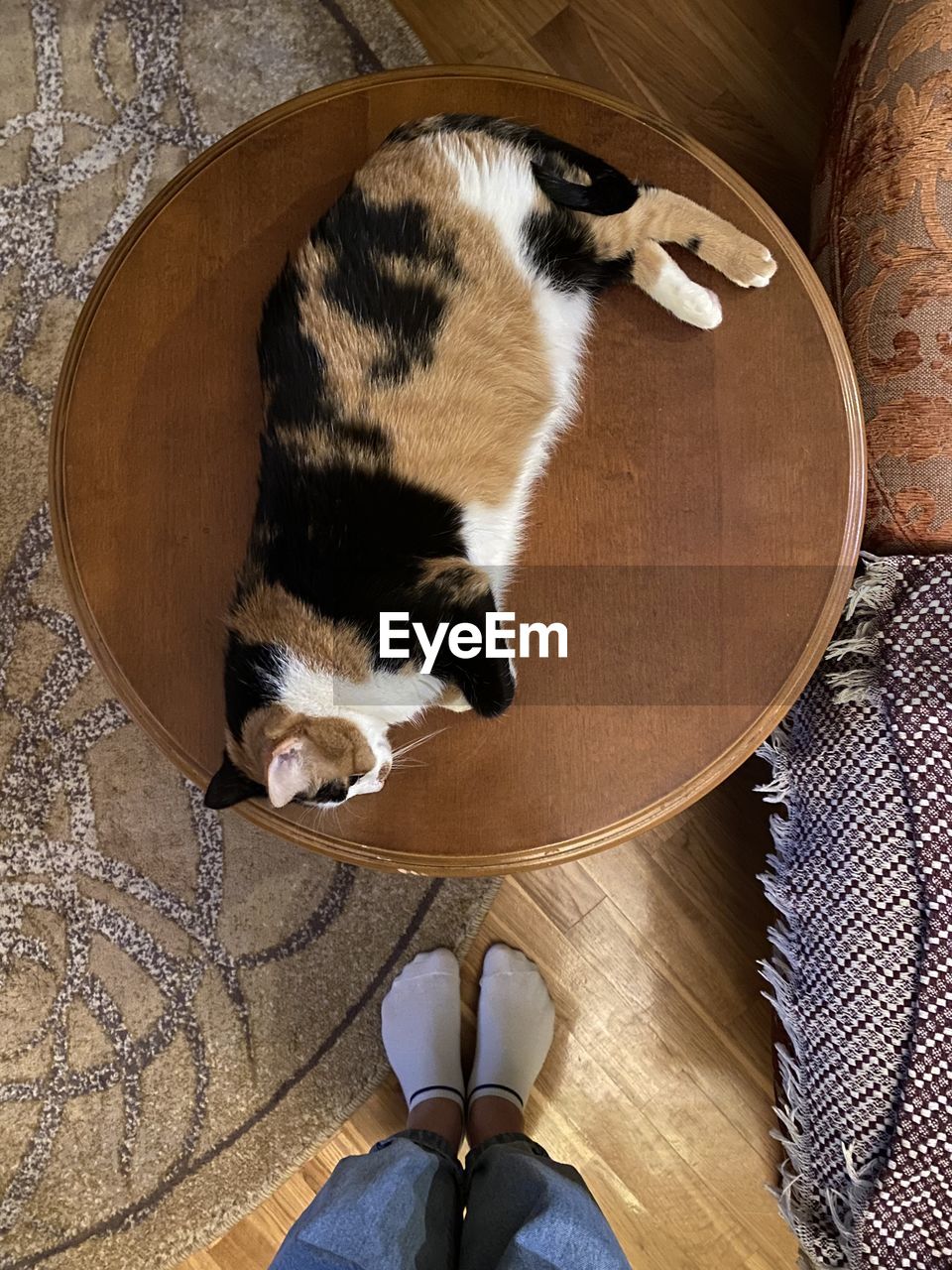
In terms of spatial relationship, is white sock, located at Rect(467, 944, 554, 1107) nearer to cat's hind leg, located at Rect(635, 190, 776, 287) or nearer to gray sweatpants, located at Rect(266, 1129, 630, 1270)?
gray sweatpants, located at Rect(266, 1129, 630, 1270)

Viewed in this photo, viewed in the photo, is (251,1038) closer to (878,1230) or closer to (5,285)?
(878,1230)

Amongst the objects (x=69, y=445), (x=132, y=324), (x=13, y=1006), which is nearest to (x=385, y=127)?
(x=132, y=324)

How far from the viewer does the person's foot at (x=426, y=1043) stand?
123 centimetres

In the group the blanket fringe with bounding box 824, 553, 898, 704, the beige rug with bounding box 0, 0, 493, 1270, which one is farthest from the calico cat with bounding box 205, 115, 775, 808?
the beige rug with bounding box 0, 0, 493, 1270

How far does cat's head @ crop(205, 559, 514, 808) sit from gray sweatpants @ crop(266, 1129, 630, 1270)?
1.47 feet

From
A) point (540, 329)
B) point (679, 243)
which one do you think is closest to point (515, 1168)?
point (540, 329)

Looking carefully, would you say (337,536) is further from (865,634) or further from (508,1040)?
(508,1040)

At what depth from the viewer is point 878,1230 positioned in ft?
3.20

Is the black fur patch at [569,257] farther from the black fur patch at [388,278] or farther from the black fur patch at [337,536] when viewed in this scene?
the black fur patch at [337,536]

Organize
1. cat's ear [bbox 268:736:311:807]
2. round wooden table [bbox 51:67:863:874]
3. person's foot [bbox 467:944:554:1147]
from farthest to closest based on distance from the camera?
1. person's foot [bbox 467:944:554:1147]
2. round wooden table [bbox 51:67:863:874]
3. cat's ear [bbox 268:736:311:807]

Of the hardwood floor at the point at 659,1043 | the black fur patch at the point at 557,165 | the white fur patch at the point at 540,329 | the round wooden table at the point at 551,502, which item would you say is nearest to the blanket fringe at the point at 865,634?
the round wooden table at the point at 551,502

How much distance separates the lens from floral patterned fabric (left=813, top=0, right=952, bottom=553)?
1.01 m

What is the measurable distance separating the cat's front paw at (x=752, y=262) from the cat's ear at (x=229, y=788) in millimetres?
766

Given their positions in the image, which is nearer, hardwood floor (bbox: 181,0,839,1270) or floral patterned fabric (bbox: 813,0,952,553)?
floral patterned fabric (bbox: 813,0,952,553)
